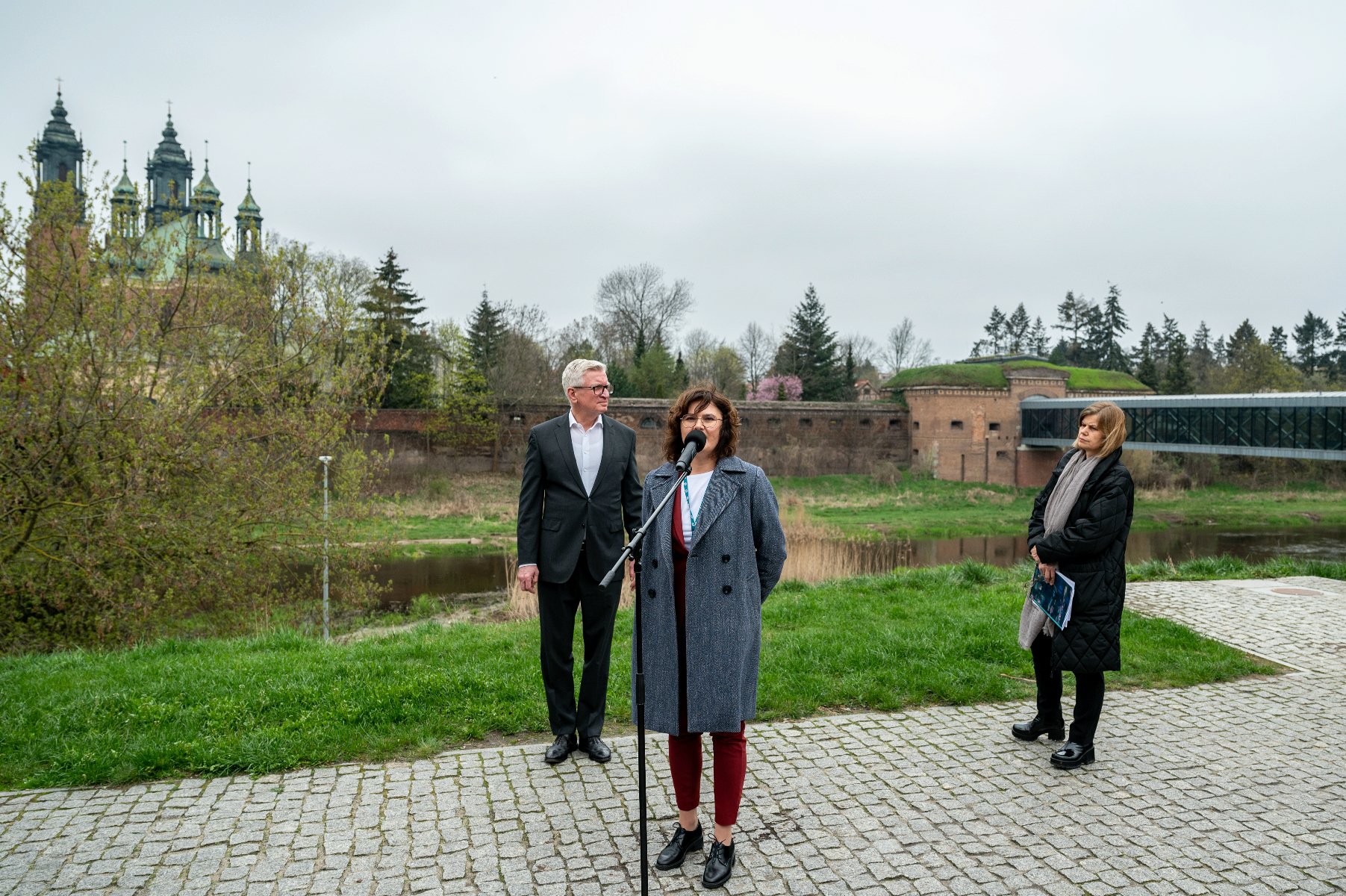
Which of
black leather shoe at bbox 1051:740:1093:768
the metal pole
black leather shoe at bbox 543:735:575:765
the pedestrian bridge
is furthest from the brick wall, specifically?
black leather shoe at bbox 1051:740:1093:768

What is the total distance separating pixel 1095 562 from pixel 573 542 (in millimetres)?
2615

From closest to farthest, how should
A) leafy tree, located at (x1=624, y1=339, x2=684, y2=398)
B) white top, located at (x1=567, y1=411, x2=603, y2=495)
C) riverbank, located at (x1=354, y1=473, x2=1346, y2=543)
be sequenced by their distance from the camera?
white top, located at (x1=567, y1=411, x2=603, y2=495), riverbank, located at (x1=354, y1=473, x2=1346, y2=543), leafy tree, located at (x1=624, y1=339, x2=684, y2=398)

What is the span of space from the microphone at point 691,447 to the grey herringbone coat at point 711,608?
170 mm

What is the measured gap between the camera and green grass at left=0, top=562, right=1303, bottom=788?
439cm

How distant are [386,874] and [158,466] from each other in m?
7.22

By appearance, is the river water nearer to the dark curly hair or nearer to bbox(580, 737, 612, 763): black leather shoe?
bbox(580, 737, 612, 763): black leather shoe

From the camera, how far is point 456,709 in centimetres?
500

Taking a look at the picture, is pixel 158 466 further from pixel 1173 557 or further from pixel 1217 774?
pixel 1173 557

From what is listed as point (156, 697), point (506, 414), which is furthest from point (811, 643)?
point (506, 414)

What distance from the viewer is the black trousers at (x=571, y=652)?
14.8 ft

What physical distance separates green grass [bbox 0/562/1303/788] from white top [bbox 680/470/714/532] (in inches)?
77.9

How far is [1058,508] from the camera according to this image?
15.0 feet

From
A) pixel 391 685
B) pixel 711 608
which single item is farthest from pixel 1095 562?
pixel 391 685

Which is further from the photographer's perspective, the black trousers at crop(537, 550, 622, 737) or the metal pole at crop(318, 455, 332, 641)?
the metal pole at crop(318, 455, 332, 641)
